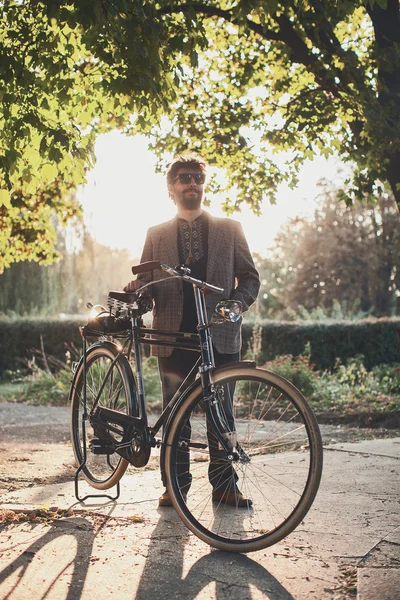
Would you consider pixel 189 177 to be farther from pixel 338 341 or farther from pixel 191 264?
pixel 338 341

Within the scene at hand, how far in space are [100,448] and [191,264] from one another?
1.23m

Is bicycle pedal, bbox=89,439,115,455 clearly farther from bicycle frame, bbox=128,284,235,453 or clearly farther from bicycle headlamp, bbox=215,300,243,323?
bicycle headlamp, bbox=215,300,243,323

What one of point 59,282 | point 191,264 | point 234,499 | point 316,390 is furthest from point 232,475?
point 59,282

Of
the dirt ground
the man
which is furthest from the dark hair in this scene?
the dirt ground

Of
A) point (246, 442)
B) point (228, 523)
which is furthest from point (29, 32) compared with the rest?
point (228, 523)

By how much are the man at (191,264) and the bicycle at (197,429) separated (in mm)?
189

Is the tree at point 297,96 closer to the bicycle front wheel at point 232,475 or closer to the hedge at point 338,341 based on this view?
the bicycle front wheel at point 232,475

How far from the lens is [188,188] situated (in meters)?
4.43

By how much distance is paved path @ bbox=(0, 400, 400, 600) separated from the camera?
2.90m

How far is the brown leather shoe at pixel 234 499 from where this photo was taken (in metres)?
3.91

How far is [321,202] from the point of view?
38125 mm

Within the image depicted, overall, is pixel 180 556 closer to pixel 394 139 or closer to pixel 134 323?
pixel 134 323

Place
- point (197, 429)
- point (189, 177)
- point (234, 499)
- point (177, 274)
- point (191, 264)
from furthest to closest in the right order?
1. point (191, 264)
2. point (189, 177)
3. point (197, 429)
4. point (234, 499)
5. point (177, 274)

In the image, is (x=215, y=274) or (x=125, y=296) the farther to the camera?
(x=215, y=274)
